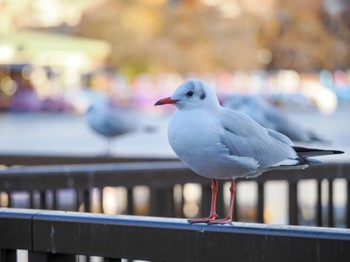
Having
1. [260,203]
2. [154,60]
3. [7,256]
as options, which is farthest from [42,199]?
[154,60]

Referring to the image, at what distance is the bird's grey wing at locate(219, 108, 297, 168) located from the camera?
4.68 ft

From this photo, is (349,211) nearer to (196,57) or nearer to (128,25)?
(128,25)

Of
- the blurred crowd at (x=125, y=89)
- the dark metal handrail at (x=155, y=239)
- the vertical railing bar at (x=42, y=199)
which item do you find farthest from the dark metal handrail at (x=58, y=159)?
the blurred crowd at (x=125, y=89)

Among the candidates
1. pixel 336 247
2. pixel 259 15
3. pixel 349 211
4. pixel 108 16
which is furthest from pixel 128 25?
pixel 336 247

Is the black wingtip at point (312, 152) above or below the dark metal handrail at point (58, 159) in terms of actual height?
above

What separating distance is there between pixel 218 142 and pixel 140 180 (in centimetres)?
135

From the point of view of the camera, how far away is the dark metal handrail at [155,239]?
1149 mm

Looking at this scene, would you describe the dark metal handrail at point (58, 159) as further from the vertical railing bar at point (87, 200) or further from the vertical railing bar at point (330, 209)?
the vertical railing bar at point (330, 209)

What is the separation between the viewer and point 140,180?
8.86 feet

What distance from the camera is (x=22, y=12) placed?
26484mm

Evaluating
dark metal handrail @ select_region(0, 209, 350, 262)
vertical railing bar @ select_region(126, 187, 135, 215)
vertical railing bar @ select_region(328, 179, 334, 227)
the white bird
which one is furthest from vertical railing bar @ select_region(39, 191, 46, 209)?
dark metal handrail @ select_region(0, 209, 350, 262)

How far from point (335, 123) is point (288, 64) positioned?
16251 mm

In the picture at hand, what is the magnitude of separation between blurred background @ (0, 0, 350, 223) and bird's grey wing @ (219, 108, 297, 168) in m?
8.06

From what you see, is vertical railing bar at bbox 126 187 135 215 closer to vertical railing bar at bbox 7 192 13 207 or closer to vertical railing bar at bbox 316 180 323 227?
vertical railing bar at bbox 7 192 13 207
